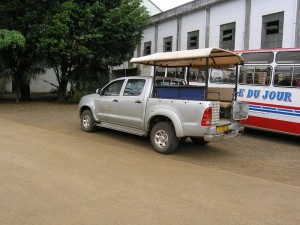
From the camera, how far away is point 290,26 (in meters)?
15.5

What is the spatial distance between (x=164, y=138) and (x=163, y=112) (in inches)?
25.2

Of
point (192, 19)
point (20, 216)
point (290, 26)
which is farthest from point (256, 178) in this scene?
point (192, 19)

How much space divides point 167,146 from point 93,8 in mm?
11445

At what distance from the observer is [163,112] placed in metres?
7.50

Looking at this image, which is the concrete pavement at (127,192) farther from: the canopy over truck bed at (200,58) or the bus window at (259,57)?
the bus window at (259,57)

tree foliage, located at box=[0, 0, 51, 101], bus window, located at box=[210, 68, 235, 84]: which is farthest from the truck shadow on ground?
tree foliage, located at box=[0, 0, 51, 101]

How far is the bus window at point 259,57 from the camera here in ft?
32.7

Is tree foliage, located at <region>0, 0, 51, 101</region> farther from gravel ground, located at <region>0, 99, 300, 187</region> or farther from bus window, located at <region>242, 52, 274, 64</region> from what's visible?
bus window, located at <region>242, 52, 274, 64</region>

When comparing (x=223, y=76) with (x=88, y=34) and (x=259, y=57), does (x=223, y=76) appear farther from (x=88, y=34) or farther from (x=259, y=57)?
(x=88, y=34)

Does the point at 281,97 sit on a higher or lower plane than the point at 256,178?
higher

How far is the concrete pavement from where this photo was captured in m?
4.05

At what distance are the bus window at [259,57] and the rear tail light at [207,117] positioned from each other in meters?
4.35

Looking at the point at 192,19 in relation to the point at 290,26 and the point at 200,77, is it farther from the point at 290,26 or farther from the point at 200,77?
the point at 200,77

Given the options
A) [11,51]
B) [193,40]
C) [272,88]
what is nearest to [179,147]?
[272,88]
